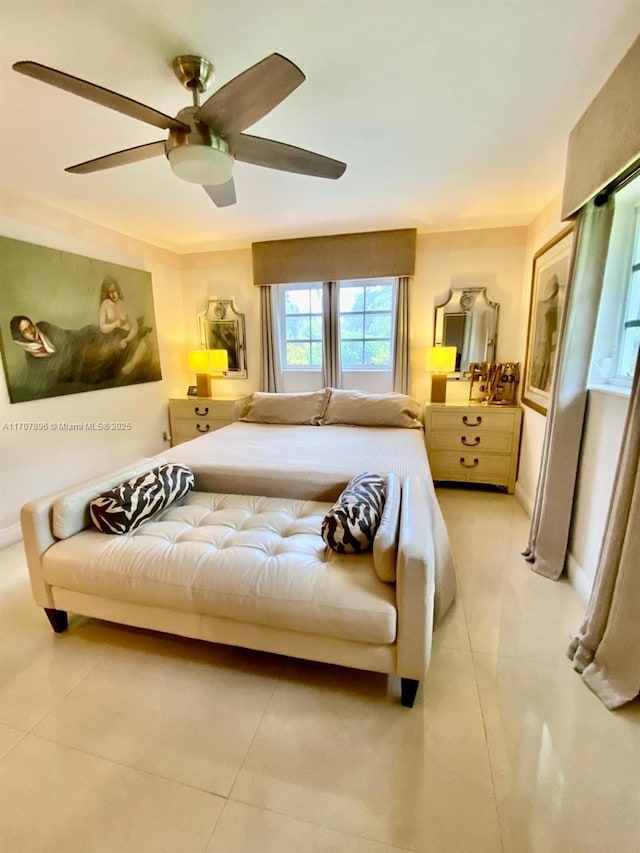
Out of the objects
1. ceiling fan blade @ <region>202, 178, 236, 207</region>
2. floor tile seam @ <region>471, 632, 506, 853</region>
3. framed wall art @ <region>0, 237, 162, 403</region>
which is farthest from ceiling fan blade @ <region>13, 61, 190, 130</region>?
floor tile seam @ <region>471, 632, 506, 853</region>

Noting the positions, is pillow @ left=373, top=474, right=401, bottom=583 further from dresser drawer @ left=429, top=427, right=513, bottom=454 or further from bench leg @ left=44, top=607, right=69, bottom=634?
dresser drawer @ left=429, top=427, right=513, bottom=454

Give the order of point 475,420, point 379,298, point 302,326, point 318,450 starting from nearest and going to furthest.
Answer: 1. point 318,450
2. point 475,420
3. point 379,298
4. point 302,326

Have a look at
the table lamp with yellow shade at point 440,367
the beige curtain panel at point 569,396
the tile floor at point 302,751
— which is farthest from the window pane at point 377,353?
the tile floor at point 302,751

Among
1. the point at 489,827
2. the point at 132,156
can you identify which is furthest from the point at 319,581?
the point at 132,156

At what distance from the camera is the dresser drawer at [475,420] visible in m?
3.07

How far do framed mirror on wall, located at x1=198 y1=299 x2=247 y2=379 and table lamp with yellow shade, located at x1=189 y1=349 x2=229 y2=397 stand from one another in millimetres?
123

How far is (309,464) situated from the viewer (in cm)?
217

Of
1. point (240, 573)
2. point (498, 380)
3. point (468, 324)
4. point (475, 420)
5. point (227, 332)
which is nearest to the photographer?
point (240, 573)

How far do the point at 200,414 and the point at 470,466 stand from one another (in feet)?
8.54

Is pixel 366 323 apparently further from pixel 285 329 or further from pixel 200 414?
pixel 200 414

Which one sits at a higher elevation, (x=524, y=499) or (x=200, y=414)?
(x=200, y=414)

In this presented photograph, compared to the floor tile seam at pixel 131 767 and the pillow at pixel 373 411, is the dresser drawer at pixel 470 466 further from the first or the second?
the floor tile seam at pixel 131 767

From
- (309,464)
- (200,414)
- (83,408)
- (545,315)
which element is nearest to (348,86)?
(309,464)

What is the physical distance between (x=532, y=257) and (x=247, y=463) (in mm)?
2739
